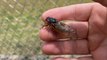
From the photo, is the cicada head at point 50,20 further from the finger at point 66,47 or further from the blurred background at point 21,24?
the blurred background at point 21,24

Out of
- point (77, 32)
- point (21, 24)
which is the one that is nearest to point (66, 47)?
point (77, 32)

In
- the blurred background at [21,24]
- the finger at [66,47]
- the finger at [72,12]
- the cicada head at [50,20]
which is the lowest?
the finger at [66,47]

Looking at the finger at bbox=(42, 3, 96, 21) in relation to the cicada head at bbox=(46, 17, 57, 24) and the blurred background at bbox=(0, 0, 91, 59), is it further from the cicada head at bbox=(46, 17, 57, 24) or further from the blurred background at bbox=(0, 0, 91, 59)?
the blurred background at bbox=(0, 0, 91, 59)

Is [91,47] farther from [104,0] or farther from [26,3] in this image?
[26,3]

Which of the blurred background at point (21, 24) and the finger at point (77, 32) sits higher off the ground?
the blurred background at point (21, 24)

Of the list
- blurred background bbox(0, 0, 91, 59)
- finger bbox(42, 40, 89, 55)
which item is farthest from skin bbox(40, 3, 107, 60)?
blurred background bbox(0, 0, 91, 59)

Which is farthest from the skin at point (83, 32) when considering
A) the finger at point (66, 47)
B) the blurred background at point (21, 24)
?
the blurred background at point (21, 24)
